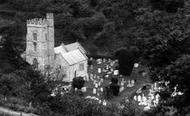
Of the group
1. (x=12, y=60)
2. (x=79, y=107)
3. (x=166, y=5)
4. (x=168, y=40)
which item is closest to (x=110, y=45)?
(x=166, y=5)

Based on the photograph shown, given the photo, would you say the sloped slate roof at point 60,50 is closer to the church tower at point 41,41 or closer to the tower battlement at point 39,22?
the church tower at point 41,41

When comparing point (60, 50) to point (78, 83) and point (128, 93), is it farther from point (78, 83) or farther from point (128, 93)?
point (128, 93)

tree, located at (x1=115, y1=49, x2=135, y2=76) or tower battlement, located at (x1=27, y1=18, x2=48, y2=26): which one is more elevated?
tower battlement, located at (x1=27, y1=18, x2=48, y2=26)

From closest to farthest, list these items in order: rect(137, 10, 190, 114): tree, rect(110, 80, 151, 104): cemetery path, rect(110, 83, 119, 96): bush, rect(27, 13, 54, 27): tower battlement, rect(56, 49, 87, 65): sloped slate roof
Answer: rect(137, 10, 190, 114): tree, rect(110, 80, 151, 104): cemetery path, rect(110, 83, 119, 96): bush, rect(56, 49, 87, 65): sloped slate roof, rect(27, 13, 54, 27): tower battlement

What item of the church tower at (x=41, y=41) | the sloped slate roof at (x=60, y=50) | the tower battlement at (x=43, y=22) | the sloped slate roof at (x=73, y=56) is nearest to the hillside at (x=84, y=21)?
the church tower at (x=41, y=41)

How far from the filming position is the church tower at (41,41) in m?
55.5

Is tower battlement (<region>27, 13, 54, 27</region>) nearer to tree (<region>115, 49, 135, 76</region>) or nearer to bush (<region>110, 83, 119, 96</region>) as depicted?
tree (<region>115, 49, 135, 76</region>)

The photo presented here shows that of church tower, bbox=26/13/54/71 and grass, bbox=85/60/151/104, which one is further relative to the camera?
church tower, bbox=26/13/54/71

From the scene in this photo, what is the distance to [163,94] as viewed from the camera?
2542cm

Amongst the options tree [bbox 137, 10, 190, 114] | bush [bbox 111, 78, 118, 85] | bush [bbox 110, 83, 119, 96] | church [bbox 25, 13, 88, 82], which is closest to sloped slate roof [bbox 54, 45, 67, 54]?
church [bbox 25, 13, 88, 82]

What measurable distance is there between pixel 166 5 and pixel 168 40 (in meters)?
44.5

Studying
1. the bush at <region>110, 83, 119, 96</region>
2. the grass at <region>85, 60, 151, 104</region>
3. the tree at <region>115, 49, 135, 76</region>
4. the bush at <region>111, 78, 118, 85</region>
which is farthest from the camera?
the tree at <region>115, 49, 135, 76</region>

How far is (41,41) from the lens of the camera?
56.0 meters

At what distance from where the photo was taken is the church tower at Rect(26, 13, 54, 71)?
55531mm
